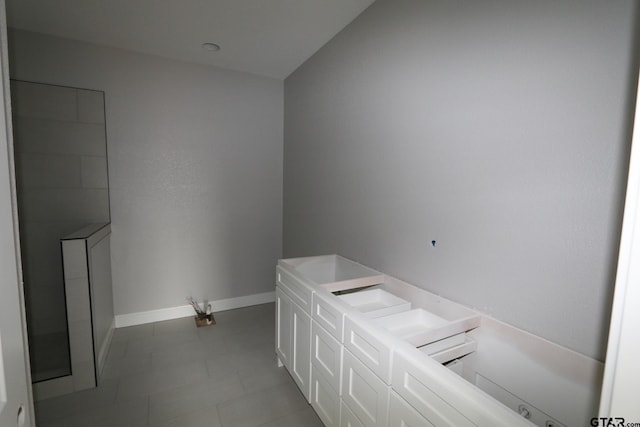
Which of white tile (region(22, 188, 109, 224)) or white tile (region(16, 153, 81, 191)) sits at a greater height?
white tile (region(16, 153, 81, 191))

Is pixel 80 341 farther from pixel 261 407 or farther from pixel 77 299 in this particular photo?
pixel 261 407

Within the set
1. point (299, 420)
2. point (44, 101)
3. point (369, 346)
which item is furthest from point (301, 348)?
point (44, 101)

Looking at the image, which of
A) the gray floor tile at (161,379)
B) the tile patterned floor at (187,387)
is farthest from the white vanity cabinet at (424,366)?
the gray floor tile at (161,379)

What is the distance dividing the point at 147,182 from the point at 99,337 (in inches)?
55.7

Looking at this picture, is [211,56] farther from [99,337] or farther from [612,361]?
[612,361]

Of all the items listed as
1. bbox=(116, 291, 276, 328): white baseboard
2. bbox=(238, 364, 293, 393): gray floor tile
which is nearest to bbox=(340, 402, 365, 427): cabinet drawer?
bbox=(238, 364, 293, 393): gray floor tile

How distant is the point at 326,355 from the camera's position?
1.59 meters

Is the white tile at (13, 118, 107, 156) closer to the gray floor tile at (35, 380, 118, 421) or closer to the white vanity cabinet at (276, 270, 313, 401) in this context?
the gray floor tile at (35, 380, 118, 421)

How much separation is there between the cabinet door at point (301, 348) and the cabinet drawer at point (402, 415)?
0.72 metres

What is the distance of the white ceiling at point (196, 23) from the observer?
204 centimetres

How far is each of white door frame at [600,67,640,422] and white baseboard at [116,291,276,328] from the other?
3317 millimetres

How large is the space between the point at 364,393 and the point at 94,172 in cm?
291

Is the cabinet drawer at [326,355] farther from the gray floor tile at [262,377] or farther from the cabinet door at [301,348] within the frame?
the gray floor tile at [262,377]

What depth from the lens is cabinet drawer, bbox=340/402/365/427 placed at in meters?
1.34
